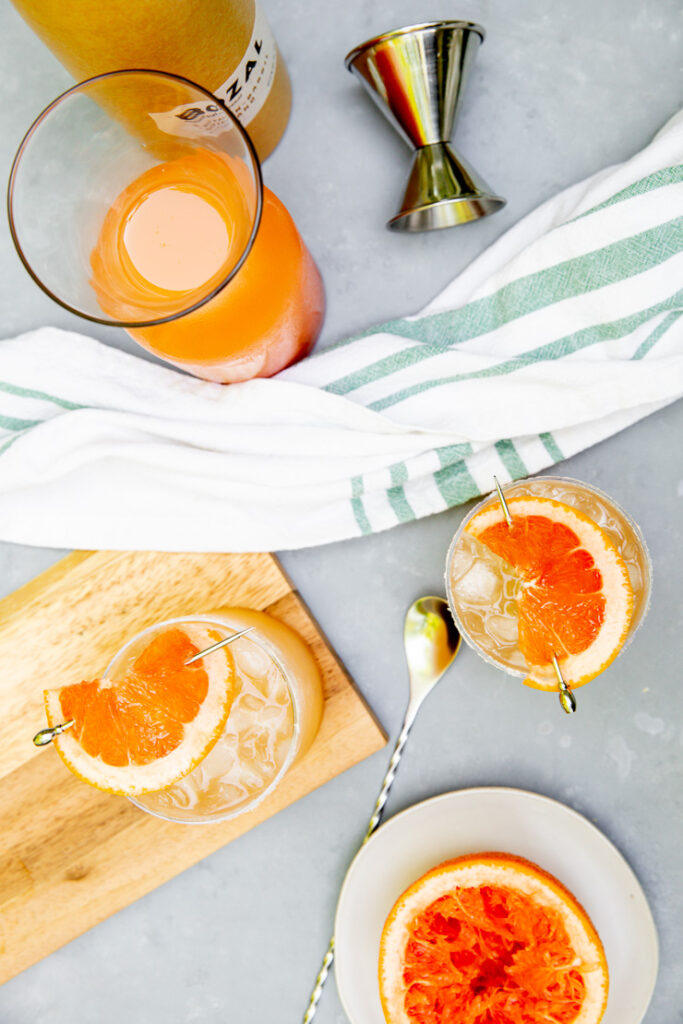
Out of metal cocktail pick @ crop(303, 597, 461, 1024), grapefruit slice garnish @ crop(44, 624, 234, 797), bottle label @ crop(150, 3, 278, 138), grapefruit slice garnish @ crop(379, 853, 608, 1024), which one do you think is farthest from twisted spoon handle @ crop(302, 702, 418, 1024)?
bottle label @ crop(150, 3, 278, 138)

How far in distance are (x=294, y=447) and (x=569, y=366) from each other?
10.0 inches

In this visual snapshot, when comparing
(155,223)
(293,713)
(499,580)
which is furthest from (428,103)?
(293,713)

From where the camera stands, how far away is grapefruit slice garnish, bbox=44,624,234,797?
56cm

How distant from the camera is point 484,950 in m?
0.62

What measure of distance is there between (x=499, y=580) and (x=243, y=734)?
0.79 feet

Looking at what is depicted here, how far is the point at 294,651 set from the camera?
2.20ft

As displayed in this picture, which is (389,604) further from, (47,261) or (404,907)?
(47,261)

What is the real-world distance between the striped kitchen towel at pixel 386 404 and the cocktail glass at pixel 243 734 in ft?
0.39

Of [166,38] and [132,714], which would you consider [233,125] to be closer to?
[166,38]

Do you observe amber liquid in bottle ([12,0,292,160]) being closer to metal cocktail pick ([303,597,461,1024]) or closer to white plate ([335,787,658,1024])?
metal cocktail pick ([303,597,461,1024])

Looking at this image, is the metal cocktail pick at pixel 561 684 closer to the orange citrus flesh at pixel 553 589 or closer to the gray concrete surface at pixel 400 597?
the orange citrus flesh at pixel 553 589

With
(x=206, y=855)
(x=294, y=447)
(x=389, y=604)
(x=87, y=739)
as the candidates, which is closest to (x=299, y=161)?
(x=294, y=447)

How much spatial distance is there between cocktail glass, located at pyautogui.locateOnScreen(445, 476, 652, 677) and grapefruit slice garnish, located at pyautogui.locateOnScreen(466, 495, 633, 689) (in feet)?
0.11

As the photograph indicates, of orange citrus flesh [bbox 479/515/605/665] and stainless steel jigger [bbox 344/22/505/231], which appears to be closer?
orange citrus flesh [bbox 479/515/605/665]
